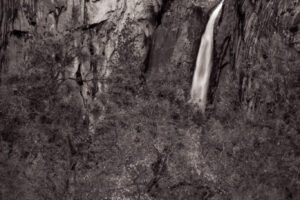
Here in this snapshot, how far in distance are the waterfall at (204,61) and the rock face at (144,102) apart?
0.29 metres

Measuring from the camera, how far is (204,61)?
21.2 meters

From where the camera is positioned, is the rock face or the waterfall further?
the waterfall

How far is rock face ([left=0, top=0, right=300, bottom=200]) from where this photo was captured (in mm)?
16922

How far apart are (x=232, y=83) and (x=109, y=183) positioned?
638 centimetres

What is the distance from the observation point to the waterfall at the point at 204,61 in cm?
2102

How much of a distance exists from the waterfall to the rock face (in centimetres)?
29

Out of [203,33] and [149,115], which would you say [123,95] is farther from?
[203,33]

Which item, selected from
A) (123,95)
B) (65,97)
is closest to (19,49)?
(65,97)

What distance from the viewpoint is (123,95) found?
1984 centimetres

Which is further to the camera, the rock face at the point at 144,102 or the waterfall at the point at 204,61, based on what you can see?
the waterfall at the point at 204,61

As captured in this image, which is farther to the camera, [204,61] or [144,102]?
[204,61]

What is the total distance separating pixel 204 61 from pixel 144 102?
3.62 m

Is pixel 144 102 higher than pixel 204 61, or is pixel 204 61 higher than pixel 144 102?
pixel 204 61

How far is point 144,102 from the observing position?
64.3 feet
